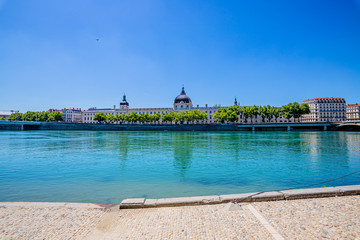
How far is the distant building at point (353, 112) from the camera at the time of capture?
129 m

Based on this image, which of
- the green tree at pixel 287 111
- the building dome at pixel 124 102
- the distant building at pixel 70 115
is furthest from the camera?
the distant building at pixel 70 115

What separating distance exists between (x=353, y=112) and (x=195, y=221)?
16158 centimetres

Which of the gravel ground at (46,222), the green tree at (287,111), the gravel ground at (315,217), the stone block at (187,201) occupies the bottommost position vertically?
the gravel ground at (46,222)

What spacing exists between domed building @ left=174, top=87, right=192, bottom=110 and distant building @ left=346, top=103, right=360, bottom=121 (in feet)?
309

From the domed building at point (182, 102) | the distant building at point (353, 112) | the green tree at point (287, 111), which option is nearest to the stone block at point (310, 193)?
the green tree at point (287, 111)

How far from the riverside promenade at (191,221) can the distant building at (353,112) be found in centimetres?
15069

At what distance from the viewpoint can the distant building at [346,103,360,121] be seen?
129 m

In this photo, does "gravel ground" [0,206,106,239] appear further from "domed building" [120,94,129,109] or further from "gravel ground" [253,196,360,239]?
"domed building" [120,94,129,109]

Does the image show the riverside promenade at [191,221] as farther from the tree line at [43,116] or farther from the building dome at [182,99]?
the tree line at [43,116]

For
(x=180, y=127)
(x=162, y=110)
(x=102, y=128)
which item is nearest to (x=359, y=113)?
(x=180, y=127)

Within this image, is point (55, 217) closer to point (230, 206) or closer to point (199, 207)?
point (199, 207)

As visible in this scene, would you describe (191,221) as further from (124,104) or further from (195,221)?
(124,104)

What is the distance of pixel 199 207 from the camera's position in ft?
21.1

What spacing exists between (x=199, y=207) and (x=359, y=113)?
158985 mm
